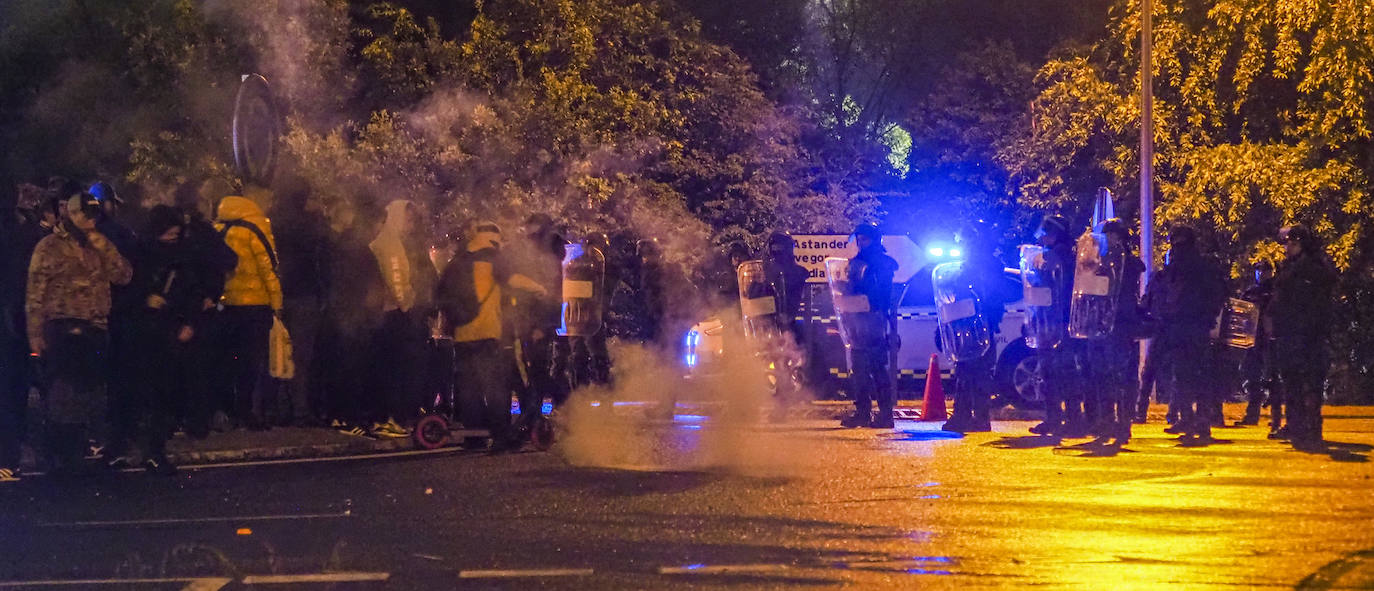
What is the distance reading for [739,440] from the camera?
1266 centimetres

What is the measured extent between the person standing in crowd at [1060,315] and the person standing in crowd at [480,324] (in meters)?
4.35

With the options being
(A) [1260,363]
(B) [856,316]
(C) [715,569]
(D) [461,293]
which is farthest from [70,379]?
(A) [1260,363]

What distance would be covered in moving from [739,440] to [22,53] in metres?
14.9

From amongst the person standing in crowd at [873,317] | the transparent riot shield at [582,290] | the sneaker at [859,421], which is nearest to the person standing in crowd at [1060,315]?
the person standing in crowd at [873,317]

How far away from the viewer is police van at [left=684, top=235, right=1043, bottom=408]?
1548cm

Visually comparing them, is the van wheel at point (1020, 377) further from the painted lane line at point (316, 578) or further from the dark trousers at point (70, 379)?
the painted lane line at point (316, 578)

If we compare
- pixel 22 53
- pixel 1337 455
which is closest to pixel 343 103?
pixel 22 53

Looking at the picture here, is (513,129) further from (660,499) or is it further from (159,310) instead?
(660,499)

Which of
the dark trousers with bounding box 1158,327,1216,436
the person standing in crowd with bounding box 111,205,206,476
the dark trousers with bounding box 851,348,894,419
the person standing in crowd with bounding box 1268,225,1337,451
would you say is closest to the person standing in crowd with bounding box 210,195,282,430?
the person standing in crowd with bounding box 111,205,206,476

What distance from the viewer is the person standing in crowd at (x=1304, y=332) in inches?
478

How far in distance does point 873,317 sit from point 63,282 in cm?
665

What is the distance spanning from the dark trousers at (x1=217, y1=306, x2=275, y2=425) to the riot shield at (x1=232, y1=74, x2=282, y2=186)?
68.9 inches

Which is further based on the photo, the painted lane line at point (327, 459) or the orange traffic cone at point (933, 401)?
the orange traffic cone at point (933, 401)

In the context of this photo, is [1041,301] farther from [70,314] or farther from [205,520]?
[70,314]
